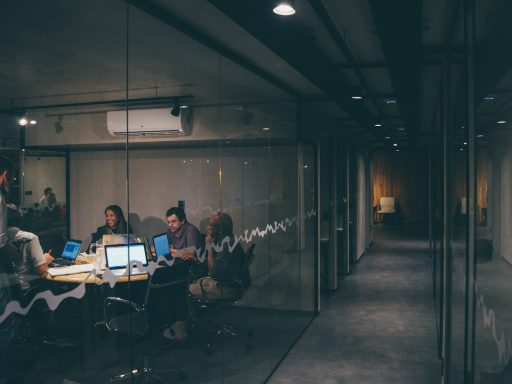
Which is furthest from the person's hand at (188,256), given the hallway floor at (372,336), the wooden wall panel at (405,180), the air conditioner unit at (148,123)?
the wooden wall panel at (405,180)

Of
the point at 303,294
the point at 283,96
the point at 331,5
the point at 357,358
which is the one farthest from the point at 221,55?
the point at 303,294

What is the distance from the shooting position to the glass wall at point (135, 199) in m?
1.61

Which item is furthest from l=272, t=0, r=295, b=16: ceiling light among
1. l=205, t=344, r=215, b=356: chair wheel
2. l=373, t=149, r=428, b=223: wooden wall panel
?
l=373, t=149, r=428, b=223: wooden wall panel

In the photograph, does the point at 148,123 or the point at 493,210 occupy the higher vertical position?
the point at 148,123

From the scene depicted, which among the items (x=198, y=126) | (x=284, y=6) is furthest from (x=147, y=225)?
(x=284, y=6)

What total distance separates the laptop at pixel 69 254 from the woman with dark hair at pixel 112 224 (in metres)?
0.07

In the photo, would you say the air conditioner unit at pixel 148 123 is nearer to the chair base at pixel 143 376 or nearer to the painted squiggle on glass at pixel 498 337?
the chair base at pixel 143 376

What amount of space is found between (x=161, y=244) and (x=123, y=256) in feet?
1.38

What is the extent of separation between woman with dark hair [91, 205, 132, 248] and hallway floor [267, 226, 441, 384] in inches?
116

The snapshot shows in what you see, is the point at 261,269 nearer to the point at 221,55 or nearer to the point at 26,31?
the point at 221,55

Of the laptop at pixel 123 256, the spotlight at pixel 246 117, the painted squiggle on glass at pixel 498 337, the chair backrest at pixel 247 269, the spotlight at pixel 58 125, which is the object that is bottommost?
the chair backrest at pixel 247 269

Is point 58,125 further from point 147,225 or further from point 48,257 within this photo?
point 147,225

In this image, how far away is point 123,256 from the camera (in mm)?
2184

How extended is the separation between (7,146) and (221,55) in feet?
8.65
